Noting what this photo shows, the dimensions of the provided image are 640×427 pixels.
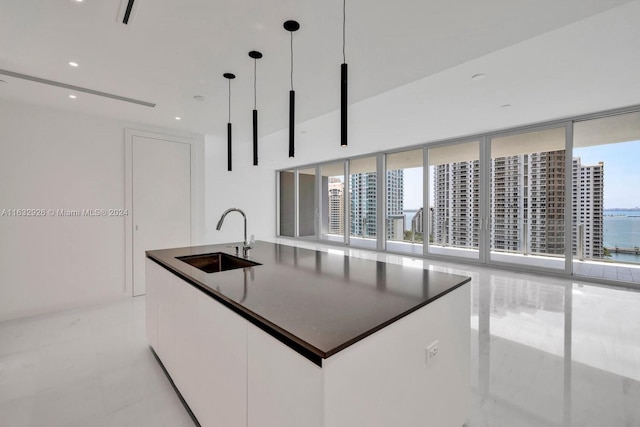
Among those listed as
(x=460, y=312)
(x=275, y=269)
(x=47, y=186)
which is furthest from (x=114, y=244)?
(x=460, y=312)

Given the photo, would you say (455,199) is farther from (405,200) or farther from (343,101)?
(343,101)

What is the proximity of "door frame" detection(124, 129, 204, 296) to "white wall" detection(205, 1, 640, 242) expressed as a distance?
2.67 ft

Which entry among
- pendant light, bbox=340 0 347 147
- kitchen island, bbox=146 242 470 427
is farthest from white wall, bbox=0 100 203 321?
pendant light, bbox=340 0 347 147

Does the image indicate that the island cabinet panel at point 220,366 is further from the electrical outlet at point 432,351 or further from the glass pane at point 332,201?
the glass pane at point 332,201

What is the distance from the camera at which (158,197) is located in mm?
4441

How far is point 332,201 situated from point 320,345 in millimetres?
7973

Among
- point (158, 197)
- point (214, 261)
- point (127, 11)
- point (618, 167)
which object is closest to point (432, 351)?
point (214, 261)

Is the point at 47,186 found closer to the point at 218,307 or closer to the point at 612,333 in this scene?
the point at 218,307

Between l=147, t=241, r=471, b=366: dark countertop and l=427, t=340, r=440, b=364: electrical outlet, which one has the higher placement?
l=147, t=241, r=471, b=366: dark countertop

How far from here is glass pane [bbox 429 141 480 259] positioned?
19.6 ft

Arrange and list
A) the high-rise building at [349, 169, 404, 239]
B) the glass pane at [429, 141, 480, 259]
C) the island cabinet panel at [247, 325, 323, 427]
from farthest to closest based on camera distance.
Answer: the high-rise building at [349, 169, 404, 239], the glass pane at [429, 141, 480, 259], the island cabinet panel at [247, 325, 323, 427]

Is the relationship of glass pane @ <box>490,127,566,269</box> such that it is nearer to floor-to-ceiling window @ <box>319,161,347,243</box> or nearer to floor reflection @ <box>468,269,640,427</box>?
floor reflection @ <box>468,269,640,427</box>

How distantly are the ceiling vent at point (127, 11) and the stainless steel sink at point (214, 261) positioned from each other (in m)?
1.81

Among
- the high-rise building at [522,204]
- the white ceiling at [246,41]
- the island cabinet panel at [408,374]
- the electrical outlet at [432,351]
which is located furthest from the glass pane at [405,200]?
the electrical outlet at [432,351]
